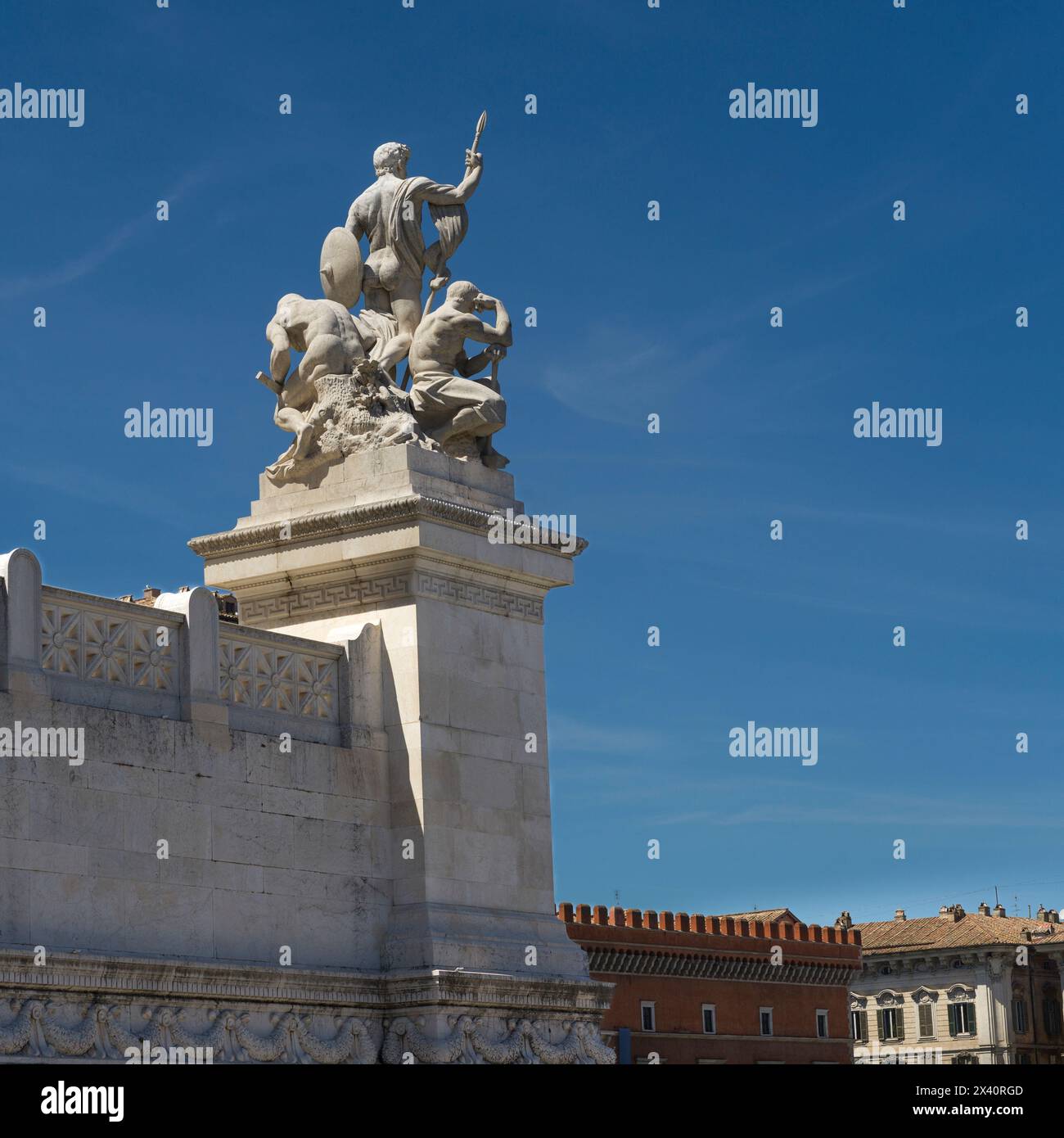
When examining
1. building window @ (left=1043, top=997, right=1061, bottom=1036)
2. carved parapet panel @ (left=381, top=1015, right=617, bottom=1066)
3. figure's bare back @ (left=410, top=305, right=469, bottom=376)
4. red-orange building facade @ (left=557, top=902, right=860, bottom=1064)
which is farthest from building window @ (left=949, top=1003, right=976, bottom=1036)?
figure's bare back @ (left=410, top=305, right=469, bottom=376)

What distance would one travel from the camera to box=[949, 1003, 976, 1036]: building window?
111 metres

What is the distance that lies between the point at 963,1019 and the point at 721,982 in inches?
1004

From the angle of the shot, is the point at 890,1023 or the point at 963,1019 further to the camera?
the point at 890,1023

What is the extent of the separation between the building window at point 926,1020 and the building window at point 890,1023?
112 centimetres

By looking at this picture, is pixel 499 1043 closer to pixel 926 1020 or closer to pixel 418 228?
pixel 418 228

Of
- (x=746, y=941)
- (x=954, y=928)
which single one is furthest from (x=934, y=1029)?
(x=746, y=941)

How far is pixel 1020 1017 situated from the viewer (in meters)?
113

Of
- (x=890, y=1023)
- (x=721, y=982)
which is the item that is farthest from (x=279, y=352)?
(x=890, y=1023)

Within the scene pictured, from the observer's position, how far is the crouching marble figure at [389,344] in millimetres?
22969

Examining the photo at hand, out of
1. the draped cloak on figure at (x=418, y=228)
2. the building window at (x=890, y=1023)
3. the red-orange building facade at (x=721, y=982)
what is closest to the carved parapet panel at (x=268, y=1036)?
the draped cloak on figure at (x=418, y=228)

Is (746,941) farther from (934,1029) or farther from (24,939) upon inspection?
(24,939)

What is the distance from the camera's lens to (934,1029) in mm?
112812
